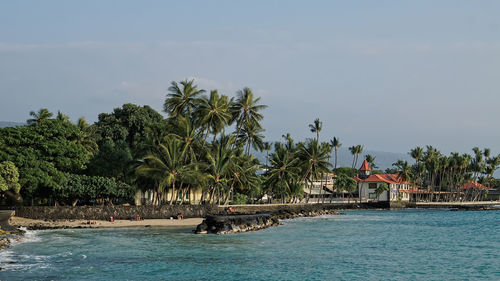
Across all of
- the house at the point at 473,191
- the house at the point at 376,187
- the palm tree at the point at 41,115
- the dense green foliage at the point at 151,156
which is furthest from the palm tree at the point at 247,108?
the house at the point at 473,191

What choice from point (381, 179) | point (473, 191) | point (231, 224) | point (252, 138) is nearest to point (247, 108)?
point (252, 138)

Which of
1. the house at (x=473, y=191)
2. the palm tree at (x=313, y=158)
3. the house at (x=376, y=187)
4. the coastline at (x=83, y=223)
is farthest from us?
the house at (x=473, y=191)

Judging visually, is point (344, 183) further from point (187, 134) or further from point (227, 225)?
point (227, 225)

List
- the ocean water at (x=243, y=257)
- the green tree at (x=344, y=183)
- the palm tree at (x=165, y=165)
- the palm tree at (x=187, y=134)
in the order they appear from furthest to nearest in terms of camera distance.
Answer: the green tree at (x=344, y=183) < the palm tree at (x=187, y=134) < the palm tree at (x=165, y=165) < the ocean water at (x=243, y=257)

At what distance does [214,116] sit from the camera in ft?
227

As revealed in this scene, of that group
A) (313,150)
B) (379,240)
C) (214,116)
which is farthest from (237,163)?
(379,240)

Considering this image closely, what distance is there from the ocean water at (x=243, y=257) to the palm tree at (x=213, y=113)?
25.4m

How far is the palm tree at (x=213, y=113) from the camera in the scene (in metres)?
68.5

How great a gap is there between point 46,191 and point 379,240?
111ft

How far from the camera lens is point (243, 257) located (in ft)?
99.3

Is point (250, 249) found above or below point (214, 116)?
Result: below

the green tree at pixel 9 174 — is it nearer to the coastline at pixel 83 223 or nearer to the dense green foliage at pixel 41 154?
the dense green foliage at pixel 41 154

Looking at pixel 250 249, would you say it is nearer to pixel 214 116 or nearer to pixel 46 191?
pixel 46 191

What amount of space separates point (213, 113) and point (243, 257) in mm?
39984
